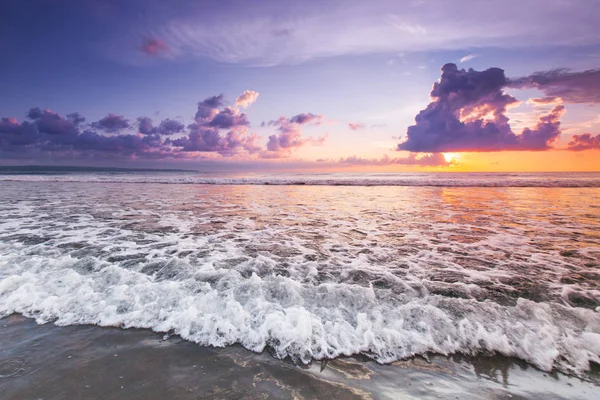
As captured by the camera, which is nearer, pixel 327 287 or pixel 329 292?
pixel 329 292

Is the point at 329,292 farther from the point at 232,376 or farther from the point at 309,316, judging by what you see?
the point at 232,376

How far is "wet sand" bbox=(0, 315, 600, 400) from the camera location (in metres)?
2.84

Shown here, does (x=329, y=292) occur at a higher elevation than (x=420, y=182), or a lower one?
higher

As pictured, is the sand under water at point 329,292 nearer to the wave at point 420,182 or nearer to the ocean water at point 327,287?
the ocean water at point 327,287

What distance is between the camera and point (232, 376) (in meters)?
3.06

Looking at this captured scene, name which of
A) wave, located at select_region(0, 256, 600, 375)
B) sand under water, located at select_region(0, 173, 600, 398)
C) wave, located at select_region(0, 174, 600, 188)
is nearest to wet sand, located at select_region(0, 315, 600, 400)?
sand under water, located at select_region(0, 173, 600, 398)

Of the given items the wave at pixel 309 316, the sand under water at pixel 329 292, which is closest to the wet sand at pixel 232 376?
the sand under water at pixel 329 292

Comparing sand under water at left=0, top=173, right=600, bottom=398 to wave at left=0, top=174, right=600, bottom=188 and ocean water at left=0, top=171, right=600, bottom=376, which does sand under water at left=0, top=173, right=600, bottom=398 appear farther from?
wave at left=0, top=174, right=600, bottom=188

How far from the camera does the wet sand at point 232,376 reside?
2.84 meters

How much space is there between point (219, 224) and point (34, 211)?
9.33 meters

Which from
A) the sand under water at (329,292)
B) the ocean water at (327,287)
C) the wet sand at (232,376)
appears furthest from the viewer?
the ocean water at (327,287)

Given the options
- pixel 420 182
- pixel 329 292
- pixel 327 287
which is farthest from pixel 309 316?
pixel 420 182

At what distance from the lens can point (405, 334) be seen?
3793mm

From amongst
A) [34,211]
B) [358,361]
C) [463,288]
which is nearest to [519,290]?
[463,288]
